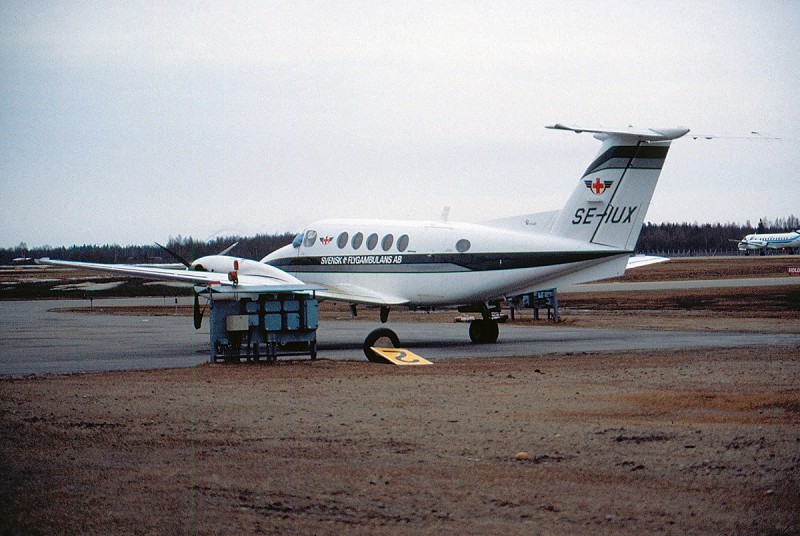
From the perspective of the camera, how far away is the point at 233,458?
439 inches

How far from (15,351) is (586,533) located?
23.3 meters

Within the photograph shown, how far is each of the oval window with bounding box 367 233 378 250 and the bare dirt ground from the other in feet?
34.2

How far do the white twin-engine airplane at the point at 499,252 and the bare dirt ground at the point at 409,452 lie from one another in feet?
24.4

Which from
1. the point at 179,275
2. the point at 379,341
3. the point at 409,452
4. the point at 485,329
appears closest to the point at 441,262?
the point at 485,329

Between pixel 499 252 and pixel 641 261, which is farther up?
pixel 499 252

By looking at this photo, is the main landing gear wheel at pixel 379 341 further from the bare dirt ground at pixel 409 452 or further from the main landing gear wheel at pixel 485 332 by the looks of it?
the main landing gear wheel at pixel 485 332

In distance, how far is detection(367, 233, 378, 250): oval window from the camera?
30.5m

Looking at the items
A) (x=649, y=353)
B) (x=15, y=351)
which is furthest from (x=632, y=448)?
(x=15, y=351)

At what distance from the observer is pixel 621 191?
90.6 feet

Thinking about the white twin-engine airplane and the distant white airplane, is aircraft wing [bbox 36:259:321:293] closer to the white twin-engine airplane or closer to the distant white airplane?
the white twin-engine airplane

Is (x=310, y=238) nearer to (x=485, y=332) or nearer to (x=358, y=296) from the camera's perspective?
(x=358, y=296)

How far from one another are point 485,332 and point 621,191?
5833 millimetres

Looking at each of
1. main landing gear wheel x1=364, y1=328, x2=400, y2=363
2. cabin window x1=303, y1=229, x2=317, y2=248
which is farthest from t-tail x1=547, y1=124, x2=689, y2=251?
cabin window x1=303, y1=229, x2=317, y2=248

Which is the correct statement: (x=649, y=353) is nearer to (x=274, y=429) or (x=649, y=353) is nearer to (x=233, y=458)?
(x=274, y=429)
